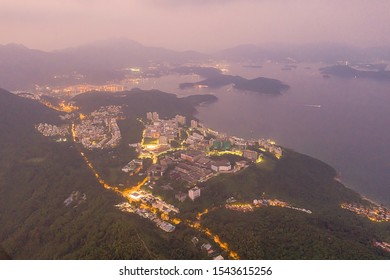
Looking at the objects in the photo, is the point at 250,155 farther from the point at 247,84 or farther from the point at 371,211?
the point at 247,84

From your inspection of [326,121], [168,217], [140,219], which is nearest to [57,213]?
[140,219]

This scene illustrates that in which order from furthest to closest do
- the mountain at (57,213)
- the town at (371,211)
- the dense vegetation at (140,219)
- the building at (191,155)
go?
the building at (191,155) < the town at (371,211) < the dense vegetation at (140,219) < the mountain at (57,213)

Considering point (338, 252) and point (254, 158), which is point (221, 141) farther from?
point (338, 252)

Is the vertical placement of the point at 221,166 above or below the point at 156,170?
above

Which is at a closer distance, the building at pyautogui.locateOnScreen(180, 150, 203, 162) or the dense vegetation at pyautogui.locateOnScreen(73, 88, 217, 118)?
the building at pyautogui.locateOnScreen(180, 150, 203, 162)

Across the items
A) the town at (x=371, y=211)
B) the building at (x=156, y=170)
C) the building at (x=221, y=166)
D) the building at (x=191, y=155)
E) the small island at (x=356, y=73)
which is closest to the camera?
the town at (x=371, y=211)

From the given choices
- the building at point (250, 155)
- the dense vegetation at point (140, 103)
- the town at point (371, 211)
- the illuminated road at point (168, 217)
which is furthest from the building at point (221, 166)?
the dense vegetation at point (140, 103)

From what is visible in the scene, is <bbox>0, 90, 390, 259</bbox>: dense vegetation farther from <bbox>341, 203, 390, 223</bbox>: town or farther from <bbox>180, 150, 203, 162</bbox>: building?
<bbox>180, 150, 203, 162</bbox>: building

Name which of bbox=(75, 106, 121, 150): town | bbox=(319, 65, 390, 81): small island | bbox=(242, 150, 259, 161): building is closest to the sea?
bbox=(319, 65, 390, 81): small island

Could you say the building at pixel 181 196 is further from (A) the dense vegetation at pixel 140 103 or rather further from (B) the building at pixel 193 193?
(A) the dense vegetation at pixel 140 103
